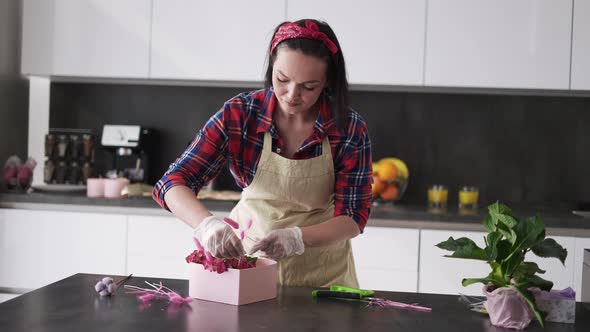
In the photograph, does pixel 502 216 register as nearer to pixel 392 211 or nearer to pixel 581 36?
pixel 392 211

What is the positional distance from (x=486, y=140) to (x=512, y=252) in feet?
7.34

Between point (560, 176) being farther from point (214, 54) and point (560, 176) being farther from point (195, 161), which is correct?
point (195, 161)

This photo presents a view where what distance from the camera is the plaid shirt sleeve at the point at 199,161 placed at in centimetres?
204

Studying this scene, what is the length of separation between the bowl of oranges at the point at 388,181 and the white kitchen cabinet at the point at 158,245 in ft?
2.39

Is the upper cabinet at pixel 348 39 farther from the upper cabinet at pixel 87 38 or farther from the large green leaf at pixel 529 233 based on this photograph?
the large green leaf at pixel 529 233

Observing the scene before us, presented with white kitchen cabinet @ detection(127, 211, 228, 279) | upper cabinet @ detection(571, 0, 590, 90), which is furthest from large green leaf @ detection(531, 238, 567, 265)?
upper cabinet @ detection(571, 0, 590, 90)

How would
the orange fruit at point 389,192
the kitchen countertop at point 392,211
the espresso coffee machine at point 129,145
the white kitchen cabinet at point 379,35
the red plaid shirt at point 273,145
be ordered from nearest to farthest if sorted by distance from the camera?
1. the red plaid shirt at point 273,145
2. the kitchen countertop at point 392,211
3. the white kitchen cabinet at point 379,35
4. the orange fruit at point 389,192
5. the espresso coffee machine at point 129,145

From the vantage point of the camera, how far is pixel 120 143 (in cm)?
364

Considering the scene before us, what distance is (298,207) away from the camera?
2.25 metres

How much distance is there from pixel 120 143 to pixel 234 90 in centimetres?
64

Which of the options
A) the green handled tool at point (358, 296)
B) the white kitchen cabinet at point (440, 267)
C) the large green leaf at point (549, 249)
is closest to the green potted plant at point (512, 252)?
the large green leaf at point (549, 249)

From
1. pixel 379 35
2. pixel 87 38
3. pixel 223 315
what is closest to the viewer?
pixel 223 315

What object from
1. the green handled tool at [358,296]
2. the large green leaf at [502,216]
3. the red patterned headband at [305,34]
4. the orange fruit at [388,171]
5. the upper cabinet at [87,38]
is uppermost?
the upper cabinet at [87,38]

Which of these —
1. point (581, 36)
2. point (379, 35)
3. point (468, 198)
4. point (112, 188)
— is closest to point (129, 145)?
point (112, 188)
